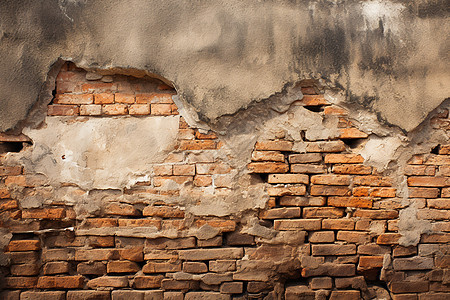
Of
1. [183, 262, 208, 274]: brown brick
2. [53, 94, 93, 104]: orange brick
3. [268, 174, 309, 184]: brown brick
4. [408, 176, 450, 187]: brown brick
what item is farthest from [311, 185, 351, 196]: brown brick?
[53, 94, 93, 104]: orange brick

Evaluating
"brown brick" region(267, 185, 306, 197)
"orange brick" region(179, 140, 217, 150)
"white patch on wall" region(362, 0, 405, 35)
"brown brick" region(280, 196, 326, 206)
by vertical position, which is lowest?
"brown brick" region(280, 196, 326, 206)

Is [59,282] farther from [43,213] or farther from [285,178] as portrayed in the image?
[285,178]

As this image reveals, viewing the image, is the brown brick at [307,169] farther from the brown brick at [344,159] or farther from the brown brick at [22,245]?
the brown brick at [22,245]

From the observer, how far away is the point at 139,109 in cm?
266

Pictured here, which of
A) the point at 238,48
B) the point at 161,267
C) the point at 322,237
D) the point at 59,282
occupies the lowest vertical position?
the point at 59,282

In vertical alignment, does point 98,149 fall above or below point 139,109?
below

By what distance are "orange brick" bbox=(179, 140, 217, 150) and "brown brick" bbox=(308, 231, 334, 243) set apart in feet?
3.10

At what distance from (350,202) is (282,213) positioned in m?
0.49

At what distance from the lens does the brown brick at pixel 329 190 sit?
105 inches

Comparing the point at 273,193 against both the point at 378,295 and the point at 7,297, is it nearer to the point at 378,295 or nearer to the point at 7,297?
the point at 378,295

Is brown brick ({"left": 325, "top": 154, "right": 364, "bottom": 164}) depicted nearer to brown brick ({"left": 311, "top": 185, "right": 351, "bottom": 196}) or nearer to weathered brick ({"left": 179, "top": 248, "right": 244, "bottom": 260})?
brown brick ({"left": 311, "top": 185, "right": 351, "bottom": 196})

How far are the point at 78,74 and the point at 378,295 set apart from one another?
2.64 meters

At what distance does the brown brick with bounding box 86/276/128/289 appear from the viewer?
260 centimetres

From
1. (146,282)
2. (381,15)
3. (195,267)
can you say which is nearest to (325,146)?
(381,15)
